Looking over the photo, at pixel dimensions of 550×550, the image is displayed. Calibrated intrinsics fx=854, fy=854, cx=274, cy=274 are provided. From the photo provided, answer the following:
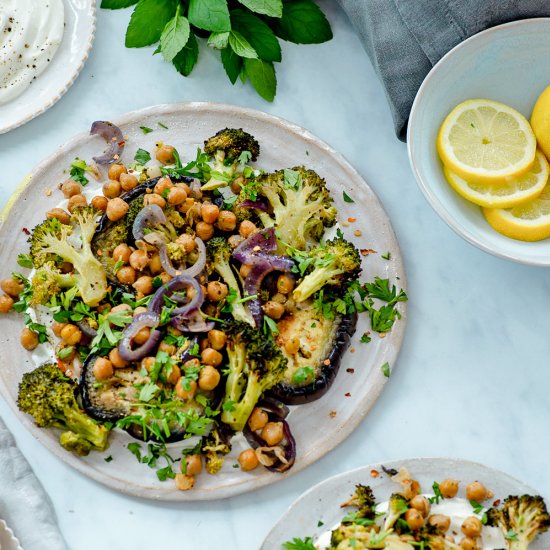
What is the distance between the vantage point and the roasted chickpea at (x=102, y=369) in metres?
3.01

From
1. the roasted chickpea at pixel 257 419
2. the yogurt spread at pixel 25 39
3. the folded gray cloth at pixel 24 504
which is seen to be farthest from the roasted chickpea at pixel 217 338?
the yogurt spread at pixel 25 39

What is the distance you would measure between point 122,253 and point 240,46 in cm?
92

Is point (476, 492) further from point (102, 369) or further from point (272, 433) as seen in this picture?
point (102, 369)

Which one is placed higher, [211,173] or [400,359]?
[211,173]

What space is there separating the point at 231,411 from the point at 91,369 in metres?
0.52

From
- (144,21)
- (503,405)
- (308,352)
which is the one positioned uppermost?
(144,21)

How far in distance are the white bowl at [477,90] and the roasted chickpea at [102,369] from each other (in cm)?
127

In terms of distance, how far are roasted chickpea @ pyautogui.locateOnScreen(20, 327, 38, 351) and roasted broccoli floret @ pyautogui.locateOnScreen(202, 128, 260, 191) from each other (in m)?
0.84

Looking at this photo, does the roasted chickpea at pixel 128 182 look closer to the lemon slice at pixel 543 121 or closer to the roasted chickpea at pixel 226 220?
the roasted chickpea at pixel 226 220

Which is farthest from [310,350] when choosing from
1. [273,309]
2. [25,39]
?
[25,39]

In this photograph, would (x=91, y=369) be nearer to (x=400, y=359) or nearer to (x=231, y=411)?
(x=231, y=411)

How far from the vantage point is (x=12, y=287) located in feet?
10.5

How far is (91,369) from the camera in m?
3.05

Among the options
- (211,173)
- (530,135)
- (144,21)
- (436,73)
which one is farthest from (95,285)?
(530,135)
